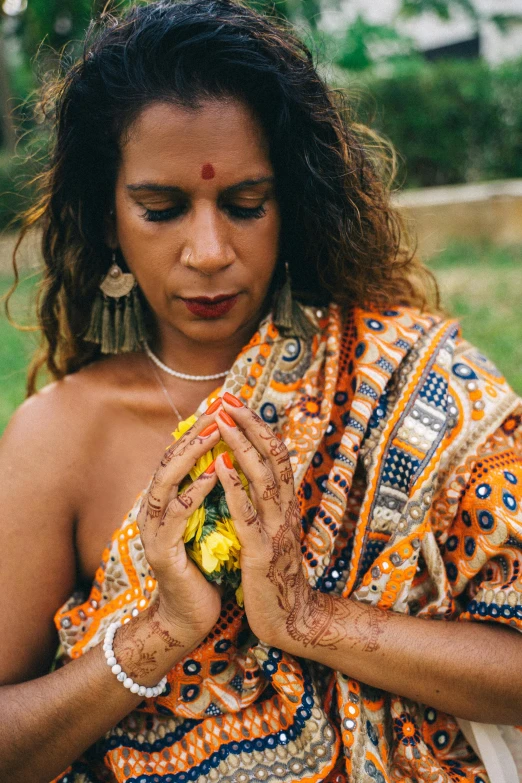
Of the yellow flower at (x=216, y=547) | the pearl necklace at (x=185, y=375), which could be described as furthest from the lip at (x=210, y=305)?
the yellow flower at (x=216, y=547)

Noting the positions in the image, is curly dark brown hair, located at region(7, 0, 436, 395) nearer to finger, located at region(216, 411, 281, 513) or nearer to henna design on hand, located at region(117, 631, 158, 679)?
finger, located at region(216, 411, 281, 513)

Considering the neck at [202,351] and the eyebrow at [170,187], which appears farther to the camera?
the neck at [202,351]

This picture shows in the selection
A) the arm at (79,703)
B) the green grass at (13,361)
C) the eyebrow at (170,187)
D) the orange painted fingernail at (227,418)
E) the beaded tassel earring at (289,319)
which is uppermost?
the eyebrow at (170,187)

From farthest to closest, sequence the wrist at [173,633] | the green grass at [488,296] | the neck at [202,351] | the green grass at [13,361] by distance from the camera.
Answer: the green grass at [13,361], the green grass at [488,296], the neck at [202,351], the wrist at [173,633]

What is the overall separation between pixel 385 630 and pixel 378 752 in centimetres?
29

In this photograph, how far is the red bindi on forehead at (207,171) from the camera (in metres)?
1.84

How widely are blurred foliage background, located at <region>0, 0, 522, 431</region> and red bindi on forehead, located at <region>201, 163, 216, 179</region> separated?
0.63 metres

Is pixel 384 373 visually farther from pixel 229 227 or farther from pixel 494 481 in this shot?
pixel 229 227

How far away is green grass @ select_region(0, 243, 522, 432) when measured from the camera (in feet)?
17.3

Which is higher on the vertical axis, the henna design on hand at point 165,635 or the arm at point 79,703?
the henna design on hand at point 165,635

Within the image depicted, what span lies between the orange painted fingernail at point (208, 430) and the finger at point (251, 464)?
0.01 metres

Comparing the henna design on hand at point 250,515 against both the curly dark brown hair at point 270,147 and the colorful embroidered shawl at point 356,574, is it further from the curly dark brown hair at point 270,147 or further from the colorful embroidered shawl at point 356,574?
the curly dark brown hair at point 270,147

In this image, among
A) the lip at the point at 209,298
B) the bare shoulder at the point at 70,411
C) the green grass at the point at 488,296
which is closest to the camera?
the lip at the point at 209,298

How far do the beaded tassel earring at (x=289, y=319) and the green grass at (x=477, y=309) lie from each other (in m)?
2.09
